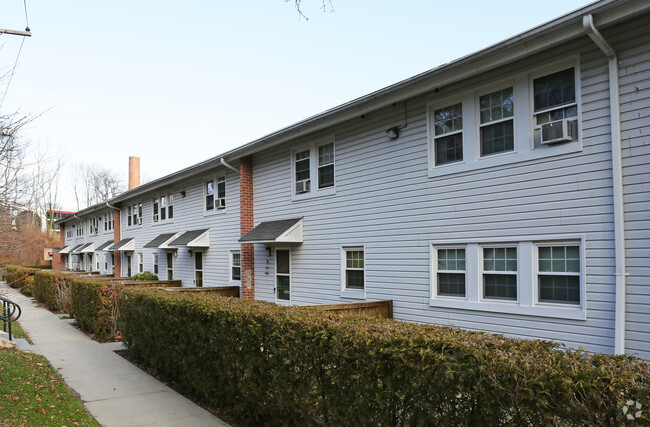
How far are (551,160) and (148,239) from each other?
2044 centimetres

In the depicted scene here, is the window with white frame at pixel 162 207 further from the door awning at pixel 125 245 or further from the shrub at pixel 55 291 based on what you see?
the shrub at pixel 55 291

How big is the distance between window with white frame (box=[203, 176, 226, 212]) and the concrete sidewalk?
20.0 feet

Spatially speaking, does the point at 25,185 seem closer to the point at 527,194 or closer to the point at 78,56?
the point at 78,56

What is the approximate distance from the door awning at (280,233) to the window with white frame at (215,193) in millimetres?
3638

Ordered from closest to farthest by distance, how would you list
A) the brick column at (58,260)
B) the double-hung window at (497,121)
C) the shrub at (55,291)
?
the double-hung window at (497,121) → the shrub at (55,291) → the brick column at (58,260)

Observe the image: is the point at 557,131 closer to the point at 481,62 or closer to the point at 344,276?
the point at 481,62

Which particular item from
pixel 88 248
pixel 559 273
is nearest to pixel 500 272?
pixel 559 273

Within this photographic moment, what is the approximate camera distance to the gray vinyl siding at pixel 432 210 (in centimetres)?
671

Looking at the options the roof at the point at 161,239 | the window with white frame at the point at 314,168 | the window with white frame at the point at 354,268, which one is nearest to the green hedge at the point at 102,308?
the window with white frame at the point at 314,168

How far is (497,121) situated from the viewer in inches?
317

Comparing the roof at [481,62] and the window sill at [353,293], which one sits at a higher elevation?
the roof at [481,62]

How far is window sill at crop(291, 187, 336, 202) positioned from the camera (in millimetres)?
11784

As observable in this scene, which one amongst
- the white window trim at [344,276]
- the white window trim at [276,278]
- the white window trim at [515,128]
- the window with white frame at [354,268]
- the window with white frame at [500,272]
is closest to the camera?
the white window trim at [515,128]

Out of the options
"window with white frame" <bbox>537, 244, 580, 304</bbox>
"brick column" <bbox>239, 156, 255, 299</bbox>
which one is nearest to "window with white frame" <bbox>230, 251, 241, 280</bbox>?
"brick column" <bbox>239, 156, 255, 299</bbox>
